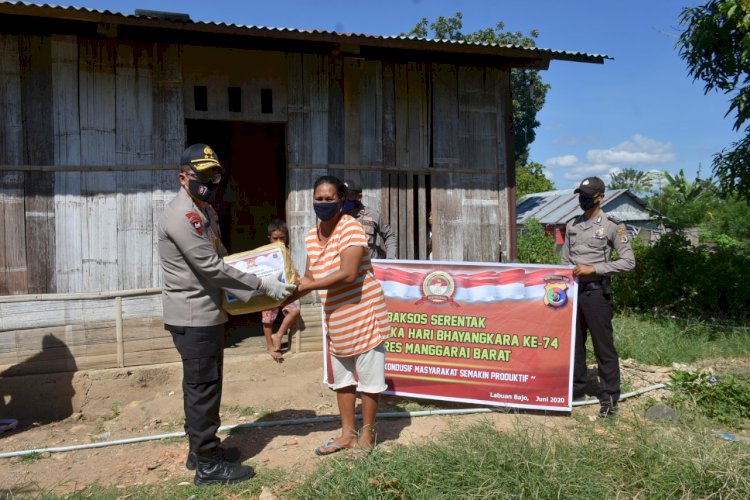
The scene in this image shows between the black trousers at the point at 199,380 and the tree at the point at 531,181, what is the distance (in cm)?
3295

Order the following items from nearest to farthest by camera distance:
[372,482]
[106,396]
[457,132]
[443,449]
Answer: [372,482] → [443,449] → [106,396] → [457,132]

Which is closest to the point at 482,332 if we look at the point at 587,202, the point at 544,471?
the point at 587,202

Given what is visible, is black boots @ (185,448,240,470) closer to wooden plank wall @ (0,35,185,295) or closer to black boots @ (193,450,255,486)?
black boots @ (193,450,255,486)

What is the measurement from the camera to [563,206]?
98.0 feet

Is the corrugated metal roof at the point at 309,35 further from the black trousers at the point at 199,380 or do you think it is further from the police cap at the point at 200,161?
the black trousers at the point at 199,380

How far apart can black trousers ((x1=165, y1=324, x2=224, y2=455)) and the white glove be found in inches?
16.5

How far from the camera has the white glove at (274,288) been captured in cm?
369

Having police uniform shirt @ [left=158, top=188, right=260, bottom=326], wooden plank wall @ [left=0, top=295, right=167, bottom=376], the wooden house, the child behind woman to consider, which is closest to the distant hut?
the wooden house

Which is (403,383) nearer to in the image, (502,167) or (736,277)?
(502,167)

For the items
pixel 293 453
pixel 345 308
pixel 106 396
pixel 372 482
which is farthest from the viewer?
pixel 106 396

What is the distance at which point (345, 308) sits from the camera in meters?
3.89

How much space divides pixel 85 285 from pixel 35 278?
1.56 feet

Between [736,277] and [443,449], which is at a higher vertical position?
[736,277]

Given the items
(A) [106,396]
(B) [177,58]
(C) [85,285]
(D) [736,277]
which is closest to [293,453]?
(A) [106,396]
